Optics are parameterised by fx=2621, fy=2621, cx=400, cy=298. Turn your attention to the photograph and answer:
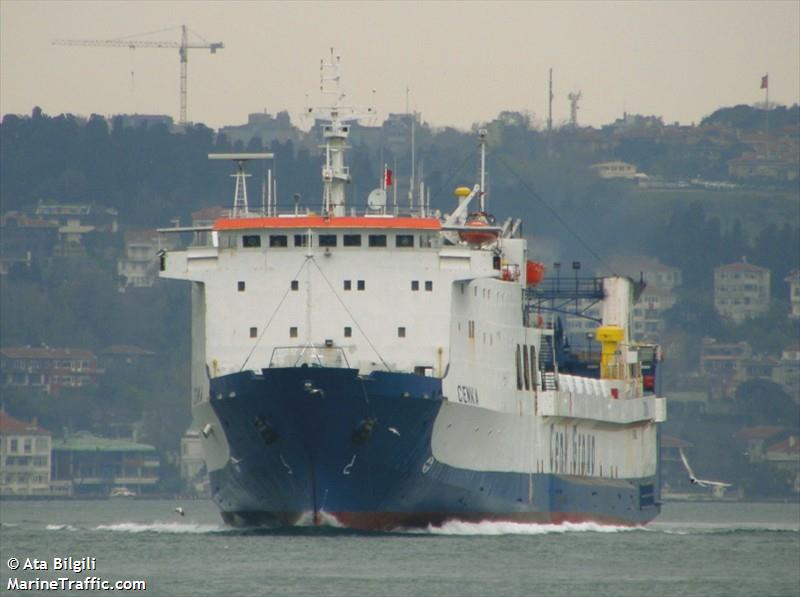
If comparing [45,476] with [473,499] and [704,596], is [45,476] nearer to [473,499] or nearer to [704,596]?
[473,499]

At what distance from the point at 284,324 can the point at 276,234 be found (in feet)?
7.34

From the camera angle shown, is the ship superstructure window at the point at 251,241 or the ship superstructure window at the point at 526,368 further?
the ship superstructure window at the point at 526,368

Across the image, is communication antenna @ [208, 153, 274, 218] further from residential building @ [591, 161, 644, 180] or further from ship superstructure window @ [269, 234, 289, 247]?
residential building @ [591, 161, 644, 180]

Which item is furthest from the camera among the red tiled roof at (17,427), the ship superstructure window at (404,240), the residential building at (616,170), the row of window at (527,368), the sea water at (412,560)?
the residential building at (616,170)

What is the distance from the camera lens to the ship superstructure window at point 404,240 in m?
60.8

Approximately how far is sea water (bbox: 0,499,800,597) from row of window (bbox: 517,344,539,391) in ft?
12.4

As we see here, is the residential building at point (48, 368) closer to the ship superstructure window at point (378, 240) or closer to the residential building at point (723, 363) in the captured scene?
the residential building at point (723, 363)

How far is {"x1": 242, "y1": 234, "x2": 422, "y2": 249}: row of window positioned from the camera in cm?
6041

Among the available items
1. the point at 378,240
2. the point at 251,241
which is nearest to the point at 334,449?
the point at 378,240

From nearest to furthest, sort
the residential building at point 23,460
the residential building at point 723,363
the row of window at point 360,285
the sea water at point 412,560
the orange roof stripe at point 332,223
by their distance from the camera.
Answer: the sea water at point 412,560 < the row of window at point 360,285 < the orange roof stripe at point 332,223 < the residential building at point 23,460 < the residential building at point 723,363

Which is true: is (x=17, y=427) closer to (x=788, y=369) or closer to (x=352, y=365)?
(x=788, y=369)

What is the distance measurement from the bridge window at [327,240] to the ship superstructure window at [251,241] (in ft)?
4.95

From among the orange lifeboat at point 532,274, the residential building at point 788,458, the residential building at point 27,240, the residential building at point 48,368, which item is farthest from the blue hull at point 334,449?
the residential building at point 27,240

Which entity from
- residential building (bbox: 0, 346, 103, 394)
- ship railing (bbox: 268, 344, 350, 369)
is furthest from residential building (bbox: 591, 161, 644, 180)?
ship railing (bbox: 268, 344, 350, 369)
